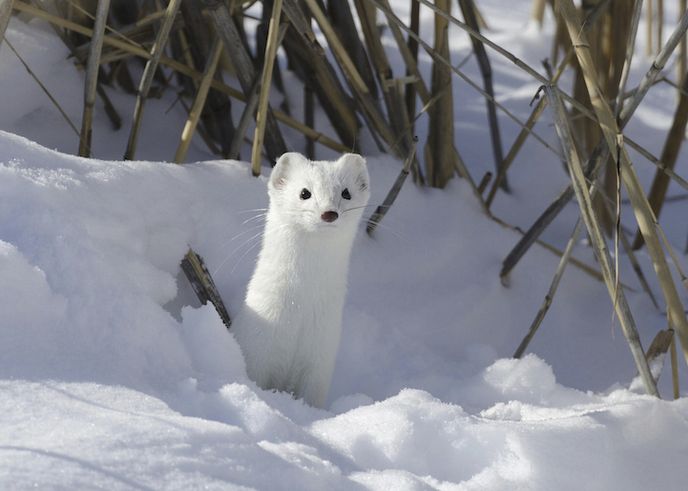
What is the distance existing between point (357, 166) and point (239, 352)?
1.94 ft

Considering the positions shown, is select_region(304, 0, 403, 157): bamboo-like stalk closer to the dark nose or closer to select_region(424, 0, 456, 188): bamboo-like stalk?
select_region(424, 0, 456, 188): bamboo-like stalk

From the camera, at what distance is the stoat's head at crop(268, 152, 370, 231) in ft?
8.04

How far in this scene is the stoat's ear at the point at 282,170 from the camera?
256cm

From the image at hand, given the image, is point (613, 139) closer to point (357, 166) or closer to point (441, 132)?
point (357, 166)

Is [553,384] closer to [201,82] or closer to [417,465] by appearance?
[417,465]

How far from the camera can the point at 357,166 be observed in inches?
103

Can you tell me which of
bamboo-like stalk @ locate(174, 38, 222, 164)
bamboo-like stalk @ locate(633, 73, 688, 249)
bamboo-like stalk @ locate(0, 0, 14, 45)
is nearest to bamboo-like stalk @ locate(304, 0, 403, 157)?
bamboo-like stalk @ locate(174, 38, 222, 164)

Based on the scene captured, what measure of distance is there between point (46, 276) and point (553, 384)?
1.33 metres

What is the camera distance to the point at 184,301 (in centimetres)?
269

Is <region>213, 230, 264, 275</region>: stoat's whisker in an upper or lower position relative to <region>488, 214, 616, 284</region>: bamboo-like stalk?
lower

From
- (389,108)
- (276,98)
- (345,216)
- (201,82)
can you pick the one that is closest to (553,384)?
→ (345,216)

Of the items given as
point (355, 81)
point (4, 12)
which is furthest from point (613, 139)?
point (4, 12)

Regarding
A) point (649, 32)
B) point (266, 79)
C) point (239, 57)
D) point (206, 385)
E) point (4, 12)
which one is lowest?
point (206, 385)

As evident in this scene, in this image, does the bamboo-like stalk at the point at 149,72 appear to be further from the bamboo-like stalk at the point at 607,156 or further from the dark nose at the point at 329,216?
the bamboo-like stalk at the point at 607,156
